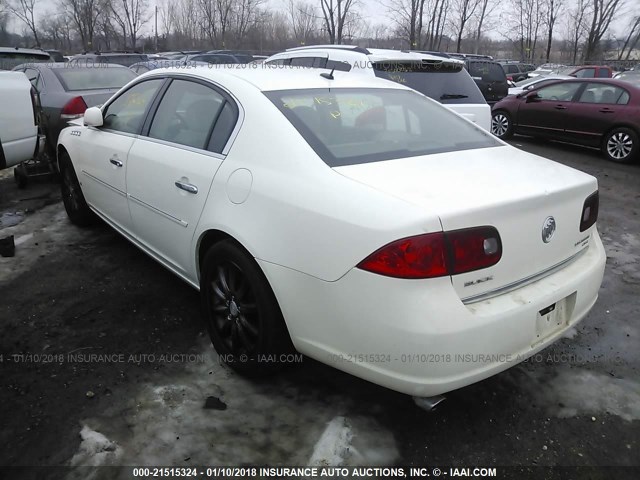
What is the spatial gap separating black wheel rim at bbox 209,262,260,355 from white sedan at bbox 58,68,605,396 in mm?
11

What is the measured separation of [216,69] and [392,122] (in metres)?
1.16

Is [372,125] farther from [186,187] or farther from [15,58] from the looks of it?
[15,58]

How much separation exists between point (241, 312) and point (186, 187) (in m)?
0.80

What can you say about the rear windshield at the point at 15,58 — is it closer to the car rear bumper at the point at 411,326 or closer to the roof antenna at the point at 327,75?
the roof antenna at the point at 327,75

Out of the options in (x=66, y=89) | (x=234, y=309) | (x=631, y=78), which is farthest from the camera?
(x=631, y=78)

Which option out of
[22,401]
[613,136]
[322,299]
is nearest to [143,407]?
[22,401]

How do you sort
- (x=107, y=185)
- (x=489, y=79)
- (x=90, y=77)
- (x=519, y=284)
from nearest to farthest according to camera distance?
1. (x=519, y=284)
2. (x=107, y=185)
3. (x=90, y=77)
4. (x=489, y=79)

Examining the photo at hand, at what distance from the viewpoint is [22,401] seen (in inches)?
103

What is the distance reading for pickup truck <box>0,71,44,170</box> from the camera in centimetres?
526

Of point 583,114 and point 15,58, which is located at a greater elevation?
point 15,58

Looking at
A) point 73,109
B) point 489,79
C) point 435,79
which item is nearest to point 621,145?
point 435,79

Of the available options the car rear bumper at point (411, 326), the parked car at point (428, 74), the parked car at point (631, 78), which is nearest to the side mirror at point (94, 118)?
the car rear bumper at point (411, 326)

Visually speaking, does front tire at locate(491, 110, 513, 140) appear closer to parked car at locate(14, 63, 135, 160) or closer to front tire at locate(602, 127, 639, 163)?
front tire at locate(602, 127, 639, 163)

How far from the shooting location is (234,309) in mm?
2727
